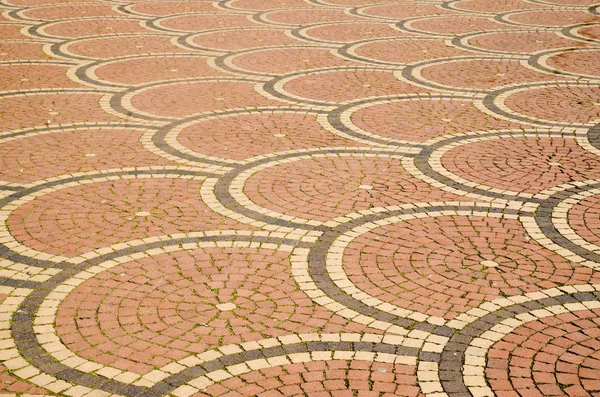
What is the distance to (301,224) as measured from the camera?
27.4 ft

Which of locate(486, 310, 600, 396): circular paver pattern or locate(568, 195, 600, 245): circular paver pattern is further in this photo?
locate(568, 195, 600, 245): circular paver pattern

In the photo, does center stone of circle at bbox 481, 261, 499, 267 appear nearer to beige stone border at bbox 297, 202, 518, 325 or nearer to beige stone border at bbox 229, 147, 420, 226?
beige stone border at bbox 297, 202, 518, 325

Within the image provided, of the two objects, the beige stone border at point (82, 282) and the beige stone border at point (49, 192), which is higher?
the beige stone border at point (82, 282)

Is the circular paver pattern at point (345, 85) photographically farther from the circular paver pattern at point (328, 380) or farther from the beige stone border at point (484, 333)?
the circular paver pattern at point (328, 380)

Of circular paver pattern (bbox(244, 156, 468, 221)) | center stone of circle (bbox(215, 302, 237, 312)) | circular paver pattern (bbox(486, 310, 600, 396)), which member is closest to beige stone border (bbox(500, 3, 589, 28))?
circular paver pattern (bbox(244, 156, 468, 221))

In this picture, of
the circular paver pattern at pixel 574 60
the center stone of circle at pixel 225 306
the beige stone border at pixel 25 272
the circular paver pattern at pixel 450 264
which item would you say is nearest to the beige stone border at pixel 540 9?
the circular paver pattern at pixel 574 60

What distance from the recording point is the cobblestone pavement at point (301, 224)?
5910 mm

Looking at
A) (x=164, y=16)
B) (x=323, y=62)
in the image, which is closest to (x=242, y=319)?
(x=323, y=62)

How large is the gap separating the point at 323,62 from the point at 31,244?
358 inches

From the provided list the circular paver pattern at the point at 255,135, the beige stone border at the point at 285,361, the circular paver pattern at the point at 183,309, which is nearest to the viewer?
the beige stone border at the point at 285,361

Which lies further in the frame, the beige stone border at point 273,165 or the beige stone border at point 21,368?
the beige stone border at point 273,165

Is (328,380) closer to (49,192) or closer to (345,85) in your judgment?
(49,192)

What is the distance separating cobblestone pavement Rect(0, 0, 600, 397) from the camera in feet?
19.4

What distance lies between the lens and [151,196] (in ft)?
29.8
